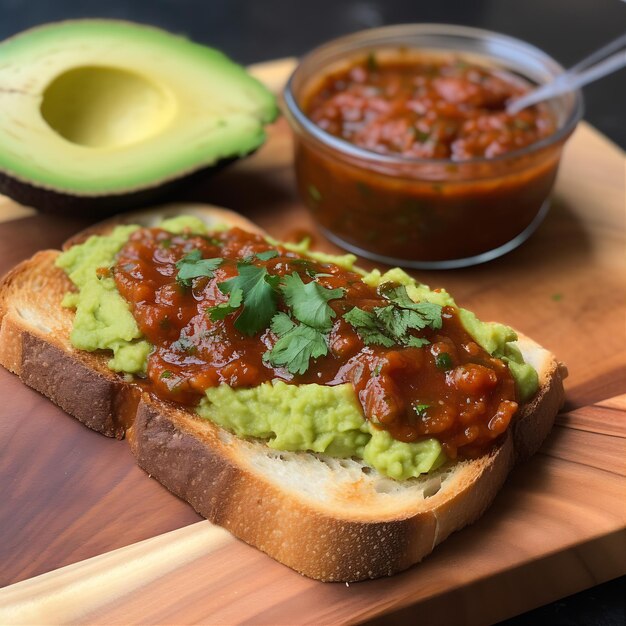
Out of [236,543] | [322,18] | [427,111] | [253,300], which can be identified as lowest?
[236,543]

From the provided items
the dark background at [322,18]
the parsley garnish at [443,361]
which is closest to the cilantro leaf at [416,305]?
the parsley garnish at [443,361]

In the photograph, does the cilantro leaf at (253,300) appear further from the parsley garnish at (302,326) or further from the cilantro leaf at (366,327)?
the cilantro leaf at (366,327)

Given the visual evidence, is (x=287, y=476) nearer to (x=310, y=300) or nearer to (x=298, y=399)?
(x=298, y=399)

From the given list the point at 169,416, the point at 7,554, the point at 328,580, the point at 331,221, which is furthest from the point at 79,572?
the point at 331,221

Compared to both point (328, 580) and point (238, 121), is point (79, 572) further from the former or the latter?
point (238, 121)

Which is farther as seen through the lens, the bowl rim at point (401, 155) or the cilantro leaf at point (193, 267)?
the bowl rim at point (401, 155)

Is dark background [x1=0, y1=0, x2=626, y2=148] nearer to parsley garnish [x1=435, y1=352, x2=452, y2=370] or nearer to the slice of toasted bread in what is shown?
the slice of toasted bread

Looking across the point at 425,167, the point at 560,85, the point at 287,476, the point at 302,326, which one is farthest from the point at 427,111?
the point at 287,476

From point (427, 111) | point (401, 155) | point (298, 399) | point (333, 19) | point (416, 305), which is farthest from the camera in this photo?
point (333, 19)
